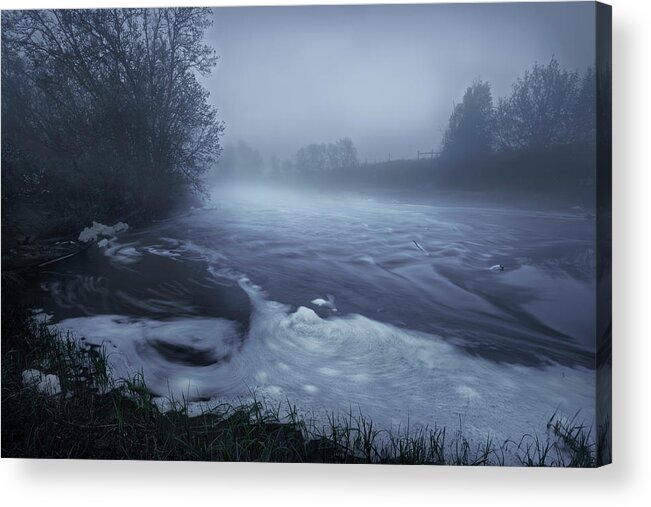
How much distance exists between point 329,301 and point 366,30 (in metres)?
1.23

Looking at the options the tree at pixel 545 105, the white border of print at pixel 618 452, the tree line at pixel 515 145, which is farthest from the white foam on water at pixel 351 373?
the tree at pixel 545 105

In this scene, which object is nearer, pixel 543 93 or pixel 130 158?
pixel 543 93

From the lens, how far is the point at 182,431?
2432mm

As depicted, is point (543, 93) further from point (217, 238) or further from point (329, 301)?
point (217, 238)

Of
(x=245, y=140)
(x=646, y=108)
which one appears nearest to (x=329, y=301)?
(x=245, y=140)

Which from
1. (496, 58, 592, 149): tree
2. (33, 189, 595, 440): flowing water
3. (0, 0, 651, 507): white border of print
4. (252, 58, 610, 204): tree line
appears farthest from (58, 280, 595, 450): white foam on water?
(496, 58, 592, 149): tree

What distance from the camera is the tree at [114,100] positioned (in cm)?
259

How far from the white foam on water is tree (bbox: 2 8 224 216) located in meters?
0.71

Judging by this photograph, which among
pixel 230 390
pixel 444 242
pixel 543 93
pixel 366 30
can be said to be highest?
pixel 366 30

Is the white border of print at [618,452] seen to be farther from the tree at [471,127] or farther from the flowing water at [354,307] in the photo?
the tree at [471,127]

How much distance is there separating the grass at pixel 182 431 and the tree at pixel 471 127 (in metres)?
1.22

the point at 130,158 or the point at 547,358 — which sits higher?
the point at 130,158

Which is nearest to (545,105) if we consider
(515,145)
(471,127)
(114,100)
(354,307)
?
(515,145)

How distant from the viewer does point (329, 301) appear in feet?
8.13
